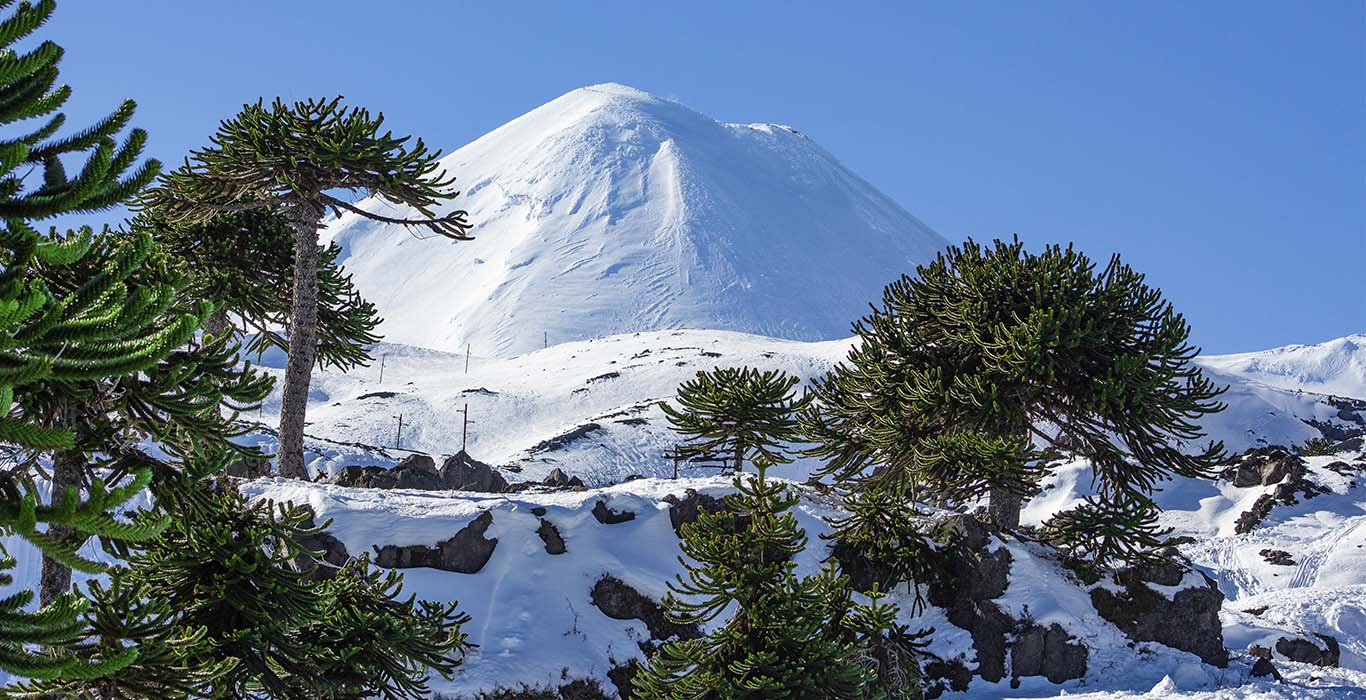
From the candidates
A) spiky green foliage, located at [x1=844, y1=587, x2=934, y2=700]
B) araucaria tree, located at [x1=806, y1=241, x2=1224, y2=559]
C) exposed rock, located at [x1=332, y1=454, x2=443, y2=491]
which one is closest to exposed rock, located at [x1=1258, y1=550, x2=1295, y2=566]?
araucaria tree, located at [x1=806, y1=241, x2=1224, y2=559]

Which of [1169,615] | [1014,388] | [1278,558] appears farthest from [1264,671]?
[1278,558]

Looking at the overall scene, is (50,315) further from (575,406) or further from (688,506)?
(575,406)

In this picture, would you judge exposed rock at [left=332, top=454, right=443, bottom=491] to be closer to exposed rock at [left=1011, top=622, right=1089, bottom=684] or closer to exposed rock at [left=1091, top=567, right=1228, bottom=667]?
exposed rock at [left=1011, top=622, right=1089, bottom=684]

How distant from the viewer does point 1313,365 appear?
142 meters

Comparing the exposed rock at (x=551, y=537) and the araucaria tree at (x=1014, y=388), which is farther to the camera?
the araucaria tree at (x=1014, y=388)

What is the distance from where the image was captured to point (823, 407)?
2609 cm

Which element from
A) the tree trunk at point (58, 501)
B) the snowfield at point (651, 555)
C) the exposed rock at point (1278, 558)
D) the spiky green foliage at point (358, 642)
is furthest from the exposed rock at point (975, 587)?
the exposed rock at point (1278, 558)

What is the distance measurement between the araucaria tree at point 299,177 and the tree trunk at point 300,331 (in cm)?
2

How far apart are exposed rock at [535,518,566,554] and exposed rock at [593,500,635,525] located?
995 mm

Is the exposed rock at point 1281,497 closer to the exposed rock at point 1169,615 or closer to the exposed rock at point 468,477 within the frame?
the exposed rock at point 1169,615

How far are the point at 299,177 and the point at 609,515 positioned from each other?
8970 mm

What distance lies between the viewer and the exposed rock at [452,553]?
1720 centimetres

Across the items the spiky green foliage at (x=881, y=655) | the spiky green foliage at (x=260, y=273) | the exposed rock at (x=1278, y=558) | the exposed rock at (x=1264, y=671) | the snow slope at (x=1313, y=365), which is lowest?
the exposed rock at (x=1264, y=671)

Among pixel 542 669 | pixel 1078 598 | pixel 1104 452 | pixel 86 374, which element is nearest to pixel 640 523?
pixel 542 669
